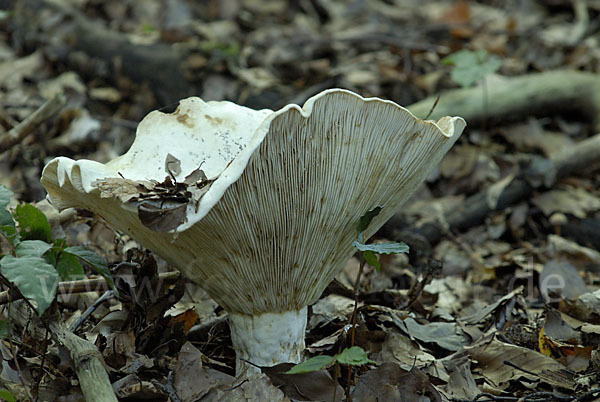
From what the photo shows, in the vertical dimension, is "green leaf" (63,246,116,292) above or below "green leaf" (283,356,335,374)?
above

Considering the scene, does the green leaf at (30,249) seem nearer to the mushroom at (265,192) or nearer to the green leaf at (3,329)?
the mushroom at (265,192)

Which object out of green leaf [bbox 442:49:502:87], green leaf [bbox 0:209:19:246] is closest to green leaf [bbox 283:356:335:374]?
green leaf [bbox 0:209:19:246]

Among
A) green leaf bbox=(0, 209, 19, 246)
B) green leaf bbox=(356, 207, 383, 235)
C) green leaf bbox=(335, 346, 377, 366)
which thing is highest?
green leaf bbox=(0, 209, 19, 246)

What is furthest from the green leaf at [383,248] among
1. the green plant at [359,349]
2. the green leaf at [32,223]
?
the green leaf at [32,223]

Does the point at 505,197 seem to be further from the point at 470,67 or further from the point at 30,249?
the point at 30,249

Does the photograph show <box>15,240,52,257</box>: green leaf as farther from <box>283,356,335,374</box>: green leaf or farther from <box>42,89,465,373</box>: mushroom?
<box>283,356,335,374</box>: green leaf

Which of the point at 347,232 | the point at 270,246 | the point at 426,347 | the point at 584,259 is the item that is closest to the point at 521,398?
the point at 426,347

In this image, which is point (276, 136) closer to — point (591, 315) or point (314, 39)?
point (591, 315)
